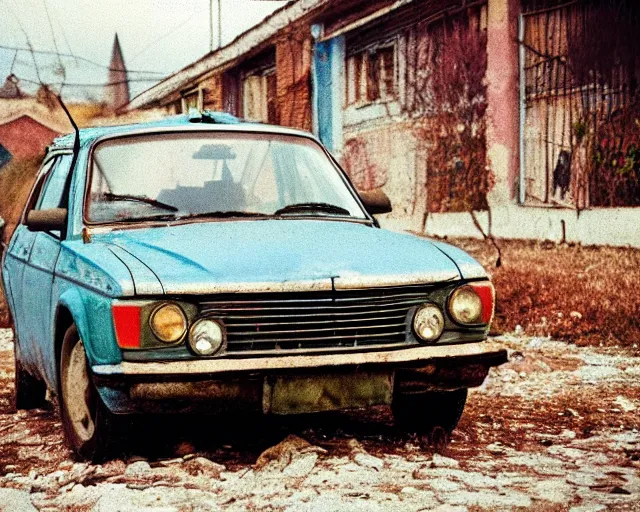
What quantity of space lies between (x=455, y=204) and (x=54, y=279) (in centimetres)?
968

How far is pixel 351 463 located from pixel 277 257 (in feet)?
3.15

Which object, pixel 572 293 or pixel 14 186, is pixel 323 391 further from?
pixel 14 186

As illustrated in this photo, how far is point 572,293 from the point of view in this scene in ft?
31.7

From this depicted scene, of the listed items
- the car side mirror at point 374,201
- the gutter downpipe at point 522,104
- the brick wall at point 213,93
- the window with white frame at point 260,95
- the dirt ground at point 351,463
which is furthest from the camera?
the brick wall at point 213,93

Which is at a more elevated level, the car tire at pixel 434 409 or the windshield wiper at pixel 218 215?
the windshield wiper at pixel 218 215

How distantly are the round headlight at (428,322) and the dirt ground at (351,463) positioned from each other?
1.88 ft

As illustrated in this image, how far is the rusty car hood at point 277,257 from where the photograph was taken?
4465 mm

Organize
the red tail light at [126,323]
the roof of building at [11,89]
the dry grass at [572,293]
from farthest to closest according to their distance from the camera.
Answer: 1. the roof of building at [11,89]
2. the dry grass at [572,293]
3. the red tail light at [126,323]

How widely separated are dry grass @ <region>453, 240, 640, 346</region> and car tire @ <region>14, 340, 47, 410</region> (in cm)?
422

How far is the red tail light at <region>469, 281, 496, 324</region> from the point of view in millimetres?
4879

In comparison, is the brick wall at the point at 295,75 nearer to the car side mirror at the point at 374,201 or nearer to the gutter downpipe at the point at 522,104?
the gutter downpipe at the point at 522,104

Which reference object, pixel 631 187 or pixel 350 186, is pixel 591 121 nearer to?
pixel 631 187

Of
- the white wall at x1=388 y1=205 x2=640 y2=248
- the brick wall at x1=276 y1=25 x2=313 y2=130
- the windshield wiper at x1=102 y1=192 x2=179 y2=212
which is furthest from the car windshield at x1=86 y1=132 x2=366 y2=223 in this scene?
the brick wall at x1=276 y1=25 x2=313 y2=130

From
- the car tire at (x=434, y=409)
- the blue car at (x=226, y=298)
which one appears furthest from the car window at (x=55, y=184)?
the car tire at (x=434, y=409)
